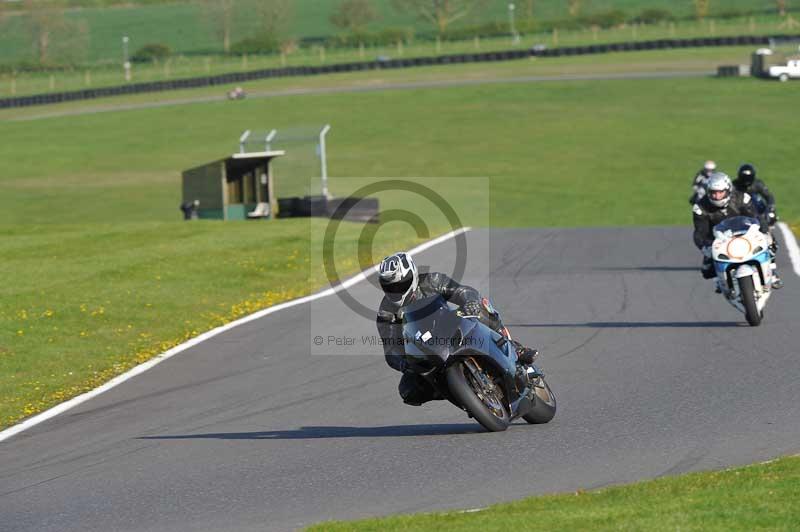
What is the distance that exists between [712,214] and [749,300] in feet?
4.99

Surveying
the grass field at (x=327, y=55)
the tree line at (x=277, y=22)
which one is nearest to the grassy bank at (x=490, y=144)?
the grass field at (x=327, y=55)

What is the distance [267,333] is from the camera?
15.2 meters

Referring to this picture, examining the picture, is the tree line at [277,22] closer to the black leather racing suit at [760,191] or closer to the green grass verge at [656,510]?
the black leather racing suit at [760,191]

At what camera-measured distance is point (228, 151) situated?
5169cm

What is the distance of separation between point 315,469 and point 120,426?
268 cm

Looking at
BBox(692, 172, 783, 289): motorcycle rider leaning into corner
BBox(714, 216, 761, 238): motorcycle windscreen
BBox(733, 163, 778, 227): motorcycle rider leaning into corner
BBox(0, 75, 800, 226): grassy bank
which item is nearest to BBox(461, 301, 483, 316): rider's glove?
BBox(714, 216, 761, 238): motorcycle windscreen

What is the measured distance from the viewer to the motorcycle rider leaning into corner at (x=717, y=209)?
579 inches

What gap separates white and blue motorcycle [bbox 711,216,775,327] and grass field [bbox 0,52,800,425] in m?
6.35

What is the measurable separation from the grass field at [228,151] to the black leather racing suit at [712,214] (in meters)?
6.13

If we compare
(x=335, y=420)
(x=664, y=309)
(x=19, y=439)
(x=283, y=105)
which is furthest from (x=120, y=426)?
(x=283, y=105)

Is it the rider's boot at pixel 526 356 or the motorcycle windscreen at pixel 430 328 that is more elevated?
the motorcycle windscreen at pixel 430 328

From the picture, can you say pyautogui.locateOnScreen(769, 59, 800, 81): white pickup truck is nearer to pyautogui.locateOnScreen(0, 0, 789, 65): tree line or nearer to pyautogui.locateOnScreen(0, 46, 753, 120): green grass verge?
pyautogui.locateOnScreen(0, 46, 753, 120): green grass verge

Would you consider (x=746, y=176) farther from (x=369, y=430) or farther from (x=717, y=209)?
(x=369, y=430)

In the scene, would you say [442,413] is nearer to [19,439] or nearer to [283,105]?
[19,439]
